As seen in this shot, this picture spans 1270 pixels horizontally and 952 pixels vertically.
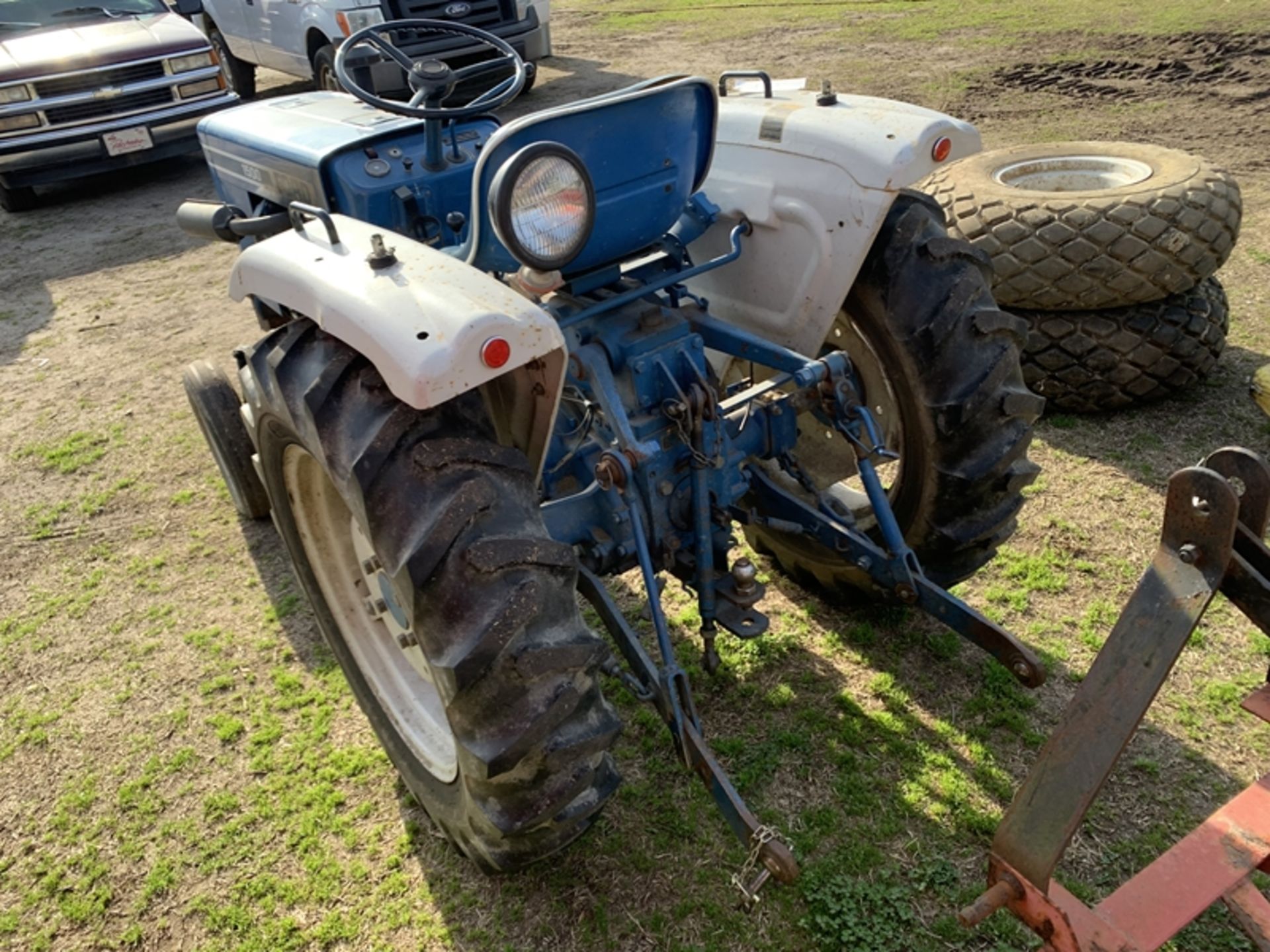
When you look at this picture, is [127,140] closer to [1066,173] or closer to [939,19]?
[1066,173]

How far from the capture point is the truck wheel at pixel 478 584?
1.73 metres

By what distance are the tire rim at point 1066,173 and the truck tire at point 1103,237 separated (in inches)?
16.0

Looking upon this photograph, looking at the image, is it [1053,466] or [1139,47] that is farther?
[1139,47]

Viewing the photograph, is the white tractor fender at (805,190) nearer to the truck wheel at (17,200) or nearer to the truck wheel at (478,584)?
the truck wheel at (478,584)

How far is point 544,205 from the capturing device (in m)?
1.93

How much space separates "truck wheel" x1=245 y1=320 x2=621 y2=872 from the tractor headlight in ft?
1.06

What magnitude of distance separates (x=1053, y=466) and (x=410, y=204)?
7.91 ft

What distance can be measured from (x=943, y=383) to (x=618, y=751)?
1.27 metres

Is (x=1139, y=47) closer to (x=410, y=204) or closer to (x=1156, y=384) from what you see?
(x=1156, y=384)

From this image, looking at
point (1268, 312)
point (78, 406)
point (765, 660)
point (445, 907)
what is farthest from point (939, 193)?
point (78, 406)

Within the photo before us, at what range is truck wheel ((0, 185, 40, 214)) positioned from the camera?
26.7ft

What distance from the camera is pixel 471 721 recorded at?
70.2 inches

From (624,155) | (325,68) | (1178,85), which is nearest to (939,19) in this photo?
(1178,85)

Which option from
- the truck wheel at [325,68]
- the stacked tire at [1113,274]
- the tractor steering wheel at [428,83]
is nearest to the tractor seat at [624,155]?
the tractor steering wheel at [428,83]
